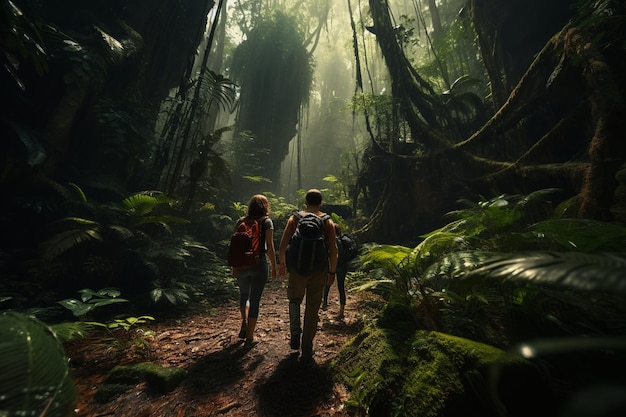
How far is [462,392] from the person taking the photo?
1.55 m

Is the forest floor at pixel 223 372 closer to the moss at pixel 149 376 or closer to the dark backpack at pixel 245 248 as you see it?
the moss at pixel 149 376

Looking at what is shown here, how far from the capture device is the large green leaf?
2.94 feet

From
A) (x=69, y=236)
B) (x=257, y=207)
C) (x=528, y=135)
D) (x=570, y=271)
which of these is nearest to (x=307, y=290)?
(x=257, y=207)

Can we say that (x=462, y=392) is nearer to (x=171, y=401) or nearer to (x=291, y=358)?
(x=291, y=358)

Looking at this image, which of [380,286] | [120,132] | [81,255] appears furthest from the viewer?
[120,132]

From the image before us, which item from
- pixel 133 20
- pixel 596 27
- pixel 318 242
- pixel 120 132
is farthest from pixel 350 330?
pixel 133 20

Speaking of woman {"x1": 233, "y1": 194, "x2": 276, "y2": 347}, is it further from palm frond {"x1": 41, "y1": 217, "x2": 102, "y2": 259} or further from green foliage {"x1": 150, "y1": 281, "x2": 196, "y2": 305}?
palm frond {"x1": 41, "y1": 217, "x2": 102, "y2": 259}

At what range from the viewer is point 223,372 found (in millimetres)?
2777

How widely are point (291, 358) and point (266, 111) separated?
21602 millimetres

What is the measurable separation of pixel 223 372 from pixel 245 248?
53.0 inches

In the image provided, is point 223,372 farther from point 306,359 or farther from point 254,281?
point 254,281

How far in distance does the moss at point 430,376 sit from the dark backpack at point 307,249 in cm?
95

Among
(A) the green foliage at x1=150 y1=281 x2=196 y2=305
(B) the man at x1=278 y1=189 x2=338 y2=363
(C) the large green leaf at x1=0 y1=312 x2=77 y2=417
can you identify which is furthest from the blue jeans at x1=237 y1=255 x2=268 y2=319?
(C) the large green leaf at x1=0 y1=312 x2=77 y2=417

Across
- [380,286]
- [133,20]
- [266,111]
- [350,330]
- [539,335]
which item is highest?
[266,111]
